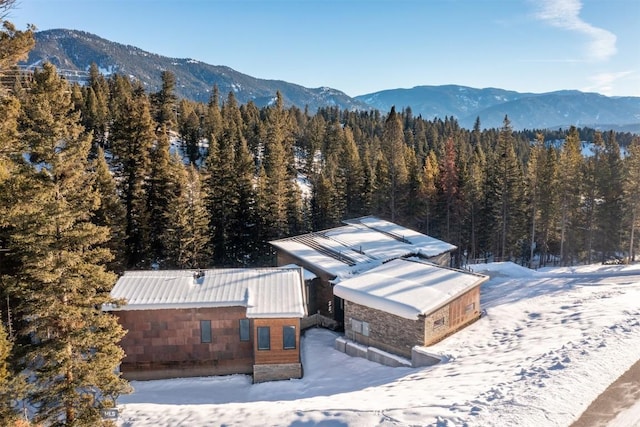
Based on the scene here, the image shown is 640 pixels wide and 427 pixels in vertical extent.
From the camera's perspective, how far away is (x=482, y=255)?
5047 cm

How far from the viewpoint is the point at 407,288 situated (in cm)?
2175

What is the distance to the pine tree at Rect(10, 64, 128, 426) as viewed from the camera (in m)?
11.9

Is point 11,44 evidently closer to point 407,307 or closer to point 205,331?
point 205,331

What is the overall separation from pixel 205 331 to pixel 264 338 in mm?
2748

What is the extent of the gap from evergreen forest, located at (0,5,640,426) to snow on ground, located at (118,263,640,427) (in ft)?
11.1

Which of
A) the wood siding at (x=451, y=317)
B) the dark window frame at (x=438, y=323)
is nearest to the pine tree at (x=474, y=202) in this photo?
the wood siding at (x=451, y=317)

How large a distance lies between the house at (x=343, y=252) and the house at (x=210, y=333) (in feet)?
17.2

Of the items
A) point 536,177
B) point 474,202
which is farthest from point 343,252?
point 536,177

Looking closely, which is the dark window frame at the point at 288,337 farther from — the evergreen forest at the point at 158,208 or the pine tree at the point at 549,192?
the pine tree at the point at 549,192

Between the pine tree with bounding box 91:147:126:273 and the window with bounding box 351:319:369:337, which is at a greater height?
the pine tree with bounding box 91:147:126:273

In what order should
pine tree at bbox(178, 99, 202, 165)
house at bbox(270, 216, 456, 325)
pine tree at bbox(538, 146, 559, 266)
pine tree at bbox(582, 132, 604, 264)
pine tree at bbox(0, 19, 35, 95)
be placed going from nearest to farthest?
pine tree at bbox(0, 19, 35, 95) → house at bbox(270, 216, 456, 325) → pine tree at bbox(538, 146, 559, 266) → pine tree at bbox(582, 132, 604, 264) → pine tree at bbox(178, 99, 202, 165)

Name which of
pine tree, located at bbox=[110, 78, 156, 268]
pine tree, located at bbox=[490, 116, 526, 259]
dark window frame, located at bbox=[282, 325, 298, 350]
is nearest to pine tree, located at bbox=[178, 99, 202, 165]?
pine tree, located at bbox=[110, 78, 156, 268]

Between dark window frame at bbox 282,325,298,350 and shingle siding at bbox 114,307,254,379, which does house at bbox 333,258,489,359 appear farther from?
shingle siding at bbox 114,307,254,379

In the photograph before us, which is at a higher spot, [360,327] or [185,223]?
[185,223]
